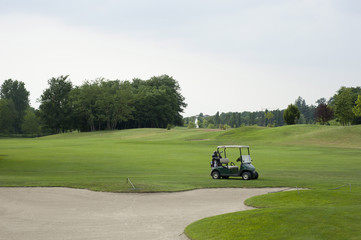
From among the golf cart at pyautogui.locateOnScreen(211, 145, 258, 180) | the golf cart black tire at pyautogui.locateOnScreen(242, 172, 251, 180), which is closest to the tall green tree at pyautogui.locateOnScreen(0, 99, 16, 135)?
the golf cart at pyautogui.locateOnScreen(211, 145, 258, 180)

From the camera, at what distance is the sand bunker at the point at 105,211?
1367 centimetres

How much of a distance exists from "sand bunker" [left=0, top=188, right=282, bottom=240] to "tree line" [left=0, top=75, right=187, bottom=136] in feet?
343

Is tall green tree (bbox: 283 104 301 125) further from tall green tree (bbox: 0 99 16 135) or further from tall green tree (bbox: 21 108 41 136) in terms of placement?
tall green tree (bbox: 0 99 16 135)

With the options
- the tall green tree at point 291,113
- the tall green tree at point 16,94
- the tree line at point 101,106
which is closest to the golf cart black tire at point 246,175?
the tall green tree at point 291,113

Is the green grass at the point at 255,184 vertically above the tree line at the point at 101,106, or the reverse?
the tree line at the point at 101,106

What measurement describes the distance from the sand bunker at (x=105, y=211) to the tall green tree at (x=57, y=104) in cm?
12202

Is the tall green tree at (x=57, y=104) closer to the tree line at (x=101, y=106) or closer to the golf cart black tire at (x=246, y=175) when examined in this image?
the tree line at (x=101, y=106)

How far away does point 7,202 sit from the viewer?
61.6ft

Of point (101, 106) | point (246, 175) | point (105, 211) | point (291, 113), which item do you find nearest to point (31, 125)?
point (101, 106)

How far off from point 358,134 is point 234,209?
6385 cm

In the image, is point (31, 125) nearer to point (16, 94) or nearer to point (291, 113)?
point (16, 94)

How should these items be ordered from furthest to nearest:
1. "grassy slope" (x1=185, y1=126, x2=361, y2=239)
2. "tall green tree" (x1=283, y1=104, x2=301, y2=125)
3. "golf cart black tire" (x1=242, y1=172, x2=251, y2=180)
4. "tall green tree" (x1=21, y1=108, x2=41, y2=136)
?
"tall green tree" (x1=21, y1=108, x2=41, y2=136)
"tall green tree" (x1=283, y1=104, x2=301, y2=125)
"golf cart black tire" (x1=242, y1=172, x2=251, y2=180)
"grassy slope" (x1=185, y1=126, x2=361, y2=239)

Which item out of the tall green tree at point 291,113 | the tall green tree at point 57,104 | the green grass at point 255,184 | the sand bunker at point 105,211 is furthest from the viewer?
the tall green tree at point 57,104

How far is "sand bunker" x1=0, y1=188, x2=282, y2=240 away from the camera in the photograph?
44.9 feet
